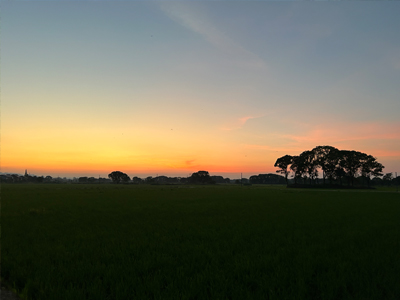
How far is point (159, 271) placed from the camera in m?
5.93

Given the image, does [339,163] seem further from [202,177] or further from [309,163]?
[202,177]

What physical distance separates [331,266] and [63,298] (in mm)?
6554

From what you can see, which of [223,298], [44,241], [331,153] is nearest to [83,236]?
[44,241]

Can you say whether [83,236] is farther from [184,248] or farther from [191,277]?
[191,277]

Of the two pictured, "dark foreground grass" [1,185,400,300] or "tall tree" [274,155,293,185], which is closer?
"dark foreground grass" [1,185,400,300]

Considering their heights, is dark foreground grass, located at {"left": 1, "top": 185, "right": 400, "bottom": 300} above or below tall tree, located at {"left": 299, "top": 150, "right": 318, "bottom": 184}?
below

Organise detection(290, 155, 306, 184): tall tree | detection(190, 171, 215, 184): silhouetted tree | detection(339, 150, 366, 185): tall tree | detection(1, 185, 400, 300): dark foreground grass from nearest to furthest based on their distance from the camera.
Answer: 1. detection(1, 185, 400, 300): dark foreground grass
2. detection(339, 150, 366, 185): tall tree
3. detection(290, 155, 306, 184): tall tree
4. detection(190, 171, 215, 184): silhouetted tree

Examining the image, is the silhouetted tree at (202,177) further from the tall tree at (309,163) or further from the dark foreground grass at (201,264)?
the dark foreground grass at (201,264)

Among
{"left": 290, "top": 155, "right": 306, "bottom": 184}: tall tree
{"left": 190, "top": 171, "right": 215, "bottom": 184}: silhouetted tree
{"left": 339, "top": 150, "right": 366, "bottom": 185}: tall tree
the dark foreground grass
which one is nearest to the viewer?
the dark foreground grass

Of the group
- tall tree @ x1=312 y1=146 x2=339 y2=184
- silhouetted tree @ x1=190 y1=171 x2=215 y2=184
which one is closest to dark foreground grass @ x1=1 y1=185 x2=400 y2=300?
tall tree @ x1=312 y1=146 x2=339 y2=184

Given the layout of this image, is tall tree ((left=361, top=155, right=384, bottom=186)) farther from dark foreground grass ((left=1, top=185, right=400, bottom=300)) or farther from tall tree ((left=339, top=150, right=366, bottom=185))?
dark foreground grass ((left=1, top=185, right=400, bottom=300))

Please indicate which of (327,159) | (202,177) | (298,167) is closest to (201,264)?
(327,159)

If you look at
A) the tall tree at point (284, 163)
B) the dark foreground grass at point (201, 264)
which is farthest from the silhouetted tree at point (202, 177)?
the dark foreground grass at point (201, 264)

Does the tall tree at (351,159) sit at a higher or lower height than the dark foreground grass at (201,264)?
higher
